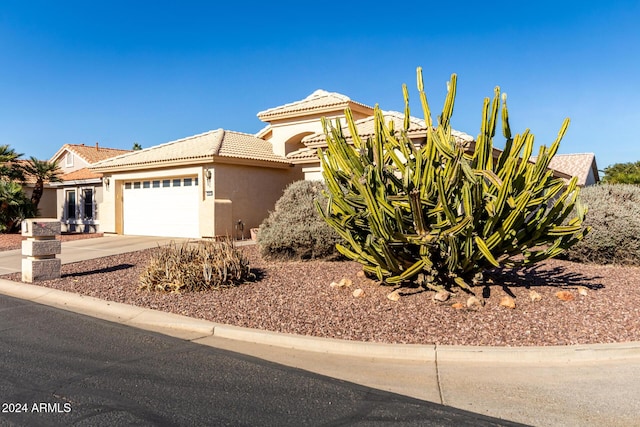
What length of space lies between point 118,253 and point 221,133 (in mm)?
8690

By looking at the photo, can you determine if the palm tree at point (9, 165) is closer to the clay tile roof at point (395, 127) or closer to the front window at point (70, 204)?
the front window at point (70, 204)

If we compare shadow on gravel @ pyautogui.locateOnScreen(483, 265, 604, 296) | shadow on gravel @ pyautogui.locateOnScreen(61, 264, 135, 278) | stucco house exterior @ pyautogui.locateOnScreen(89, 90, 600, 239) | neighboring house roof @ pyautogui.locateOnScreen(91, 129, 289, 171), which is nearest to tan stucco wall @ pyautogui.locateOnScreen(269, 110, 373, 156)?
stucco house exterior @ pyautogui.locateOnScreen(89, 90, 600, 239)

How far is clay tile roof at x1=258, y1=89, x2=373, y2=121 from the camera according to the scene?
20.6 m

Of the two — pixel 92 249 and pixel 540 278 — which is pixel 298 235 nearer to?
pixel 540 278

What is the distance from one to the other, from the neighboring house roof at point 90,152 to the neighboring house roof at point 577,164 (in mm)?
30329

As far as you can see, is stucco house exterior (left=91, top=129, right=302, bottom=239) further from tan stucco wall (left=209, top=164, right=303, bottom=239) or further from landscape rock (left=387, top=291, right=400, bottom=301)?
landscape rock (left=387, top=291, right=400, bottom=301)

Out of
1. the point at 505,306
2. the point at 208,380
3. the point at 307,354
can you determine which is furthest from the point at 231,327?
the point at 505,306

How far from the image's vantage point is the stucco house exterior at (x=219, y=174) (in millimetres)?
18484

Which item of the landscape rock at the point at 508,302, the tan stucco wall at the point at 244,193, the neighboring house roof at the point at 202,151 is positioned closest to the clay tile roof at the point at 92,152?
the neighboring house roof at the point at 202,151

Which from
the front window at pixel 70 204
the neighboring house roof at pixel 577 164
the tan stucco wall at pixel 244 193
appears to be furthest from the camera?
the neighboring house roof at pixel 577 164

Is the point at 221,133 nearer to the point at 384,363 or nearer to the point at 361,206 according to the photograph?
the point at 361,206

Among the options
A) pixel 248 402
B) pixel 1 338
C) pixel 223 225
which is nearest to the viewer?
pixel 248 402

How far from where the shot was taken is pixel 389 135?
889 centimetres

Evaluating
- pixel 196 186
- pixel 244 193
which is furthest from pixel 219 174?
pixel 196 186
